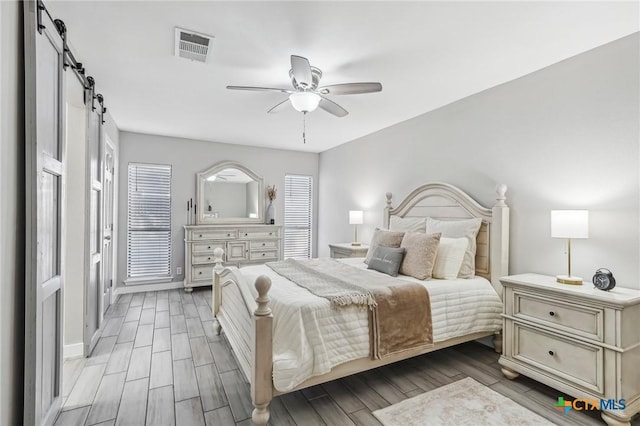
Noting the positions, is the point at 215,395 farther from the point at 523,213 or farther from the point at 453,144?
the point at 453,144

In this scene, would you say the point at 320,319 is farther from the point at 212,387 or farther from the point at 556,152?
the point at 556,152

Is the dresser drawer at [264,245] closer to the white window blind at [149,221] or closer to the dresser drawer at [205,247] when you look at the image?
the dresser drawer at [205,247]

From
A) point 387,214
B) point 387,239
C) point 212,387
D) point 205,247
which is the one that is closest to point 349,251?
point 387,214

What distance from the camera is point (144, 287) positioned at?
520 centimetres

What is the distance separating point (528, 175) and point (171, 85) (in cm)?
356

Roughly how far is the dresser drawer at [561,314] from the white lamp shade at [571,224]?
0.50 m

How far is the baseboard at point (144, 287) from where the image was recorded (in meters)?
5.01

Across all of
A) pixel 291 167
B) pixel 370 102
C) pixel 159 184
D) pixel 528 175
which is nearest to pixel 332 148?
pixel 291 167

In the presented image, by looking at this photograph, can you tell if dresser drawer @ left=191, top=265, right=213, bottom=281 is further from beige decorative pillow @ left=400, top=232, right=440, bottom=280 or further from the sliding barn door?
beige decorative pillow @ left=400, top=232, right=440, bottom=280

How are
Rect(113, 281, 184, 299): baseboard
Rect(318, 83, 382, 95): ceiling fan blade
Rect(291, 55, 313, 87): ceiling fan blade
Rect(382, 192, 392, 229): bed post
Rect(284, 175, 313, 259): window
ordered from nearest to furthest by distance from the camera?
Rect(291, 55, 313, 87): ceiling fan blade < Rect(318, 83, 382, 95): ceiling fan blade < Rect(382, 192, 392, 229): bed post < Rect(113, 281, 184, 299): baseboard < Rect(284, 175, 313, 259): window

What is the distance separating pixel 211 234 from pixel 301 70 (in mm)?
3733

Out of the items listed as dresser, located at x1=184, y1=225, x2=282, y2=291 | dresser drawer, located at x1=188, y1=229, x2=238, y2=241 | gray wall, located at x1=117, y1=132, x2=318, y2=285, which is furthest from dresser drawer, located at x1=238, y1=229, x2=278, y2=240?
gray wall, located at x1=117, y1=132, x2=318, y2=285

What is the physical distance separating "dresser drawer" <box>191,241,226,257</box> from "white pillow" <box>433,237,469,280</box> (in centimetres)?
364

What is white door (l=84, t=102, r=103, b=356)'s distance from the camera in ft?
9.31
